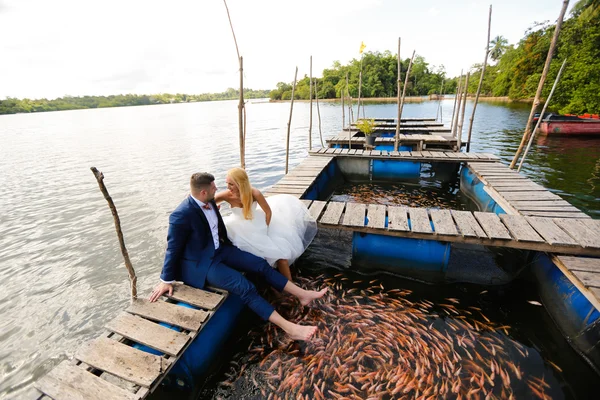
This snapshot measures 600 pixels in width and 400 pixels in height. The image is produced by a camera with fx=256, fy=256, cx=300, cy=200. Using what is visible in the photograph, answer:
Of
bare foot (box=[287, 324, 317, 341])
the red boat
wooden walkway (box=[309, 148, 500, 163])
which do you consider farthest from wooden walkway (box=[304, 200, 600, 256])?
the red boat

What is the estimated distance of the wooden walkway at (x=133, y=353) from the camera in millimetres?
2561

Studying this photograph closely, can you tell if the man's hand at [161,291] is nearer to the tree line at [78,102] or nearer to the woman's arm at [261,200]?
the woman's arm at [261,200]

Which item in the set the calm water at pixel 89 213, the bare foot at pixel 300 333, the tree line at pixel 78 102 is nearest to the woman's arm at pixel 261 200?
the bare foot at pixel 300 333

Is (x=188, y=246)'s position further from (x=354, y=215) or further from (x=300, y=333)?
(x=354, y=215)

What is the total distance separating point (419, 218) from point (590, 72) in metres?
34.8

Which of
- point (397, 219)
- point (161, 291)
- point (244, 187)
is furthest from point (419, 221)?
point (161, 291)

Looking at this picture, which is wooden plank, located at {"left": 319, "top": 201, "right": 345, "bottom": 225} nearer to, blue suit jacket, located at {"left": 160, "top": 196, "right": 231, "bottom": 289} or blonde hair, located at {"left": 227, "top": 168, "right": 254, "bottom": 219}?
blonde hair, located at {"left": 227, "top": 168, "right": 254, "bottom": 219}

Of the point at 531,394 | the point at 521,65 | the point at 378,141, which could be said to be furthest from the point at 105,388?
the point at 521,65

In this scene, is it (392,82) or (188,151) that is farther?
(392,82)

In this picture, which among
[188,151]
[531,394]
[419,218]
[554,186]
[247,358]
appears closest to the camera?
[531,394]

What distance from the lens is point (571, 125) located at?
816 inches

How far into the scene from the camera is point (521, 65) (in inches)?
1871

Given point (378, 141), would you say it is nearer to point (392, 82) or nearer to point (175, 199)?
point (175, 199)

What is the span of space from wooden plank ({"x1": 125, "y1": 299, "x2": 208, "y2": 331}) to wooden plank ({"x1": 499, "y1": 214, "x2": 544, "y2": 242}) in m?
5.65
